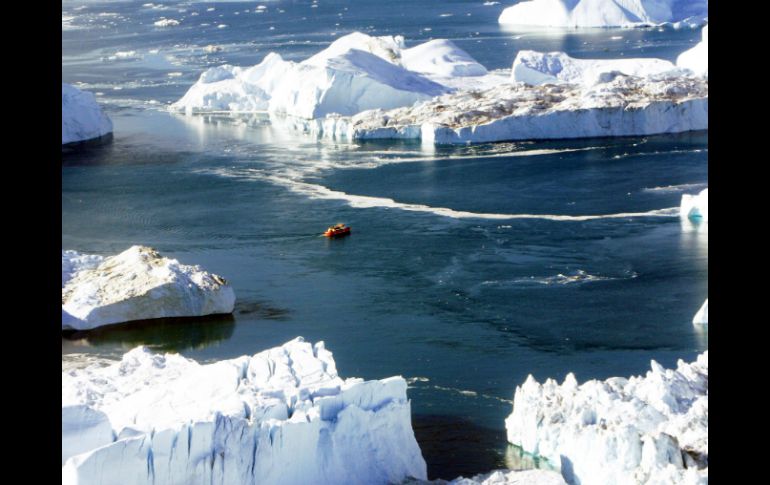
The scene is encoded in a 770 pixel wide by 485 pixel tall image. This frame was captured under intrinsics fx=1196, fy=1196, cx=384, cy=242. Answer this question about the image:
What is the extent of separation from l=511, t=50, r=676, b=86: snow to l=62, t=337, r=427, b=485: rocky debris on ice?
31970 mm

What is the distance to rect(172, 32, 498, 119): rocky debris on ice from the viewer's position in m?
40.8

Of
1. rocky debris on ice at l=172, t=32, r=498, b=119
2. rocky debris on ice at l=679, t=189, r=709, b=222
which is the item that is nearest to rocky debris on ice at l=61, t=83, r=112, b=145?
rocky debris on ice at l=172, t=32, r=498, b=119

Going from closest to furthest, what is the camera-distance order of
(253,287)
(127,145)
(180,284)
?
1. (180,284)
2. (253,287)
3. (127,145)

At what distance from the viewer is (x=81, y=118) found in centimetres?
3969

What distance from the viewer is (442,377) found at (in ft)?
55.0

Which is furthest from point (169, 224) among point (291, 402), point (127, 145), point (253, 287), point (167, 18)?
point (167, 18)

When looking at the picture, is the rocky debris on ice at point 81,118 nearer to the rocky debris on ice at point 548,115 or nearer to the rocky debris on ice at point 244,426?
the rocky debris on ice at point 548,115

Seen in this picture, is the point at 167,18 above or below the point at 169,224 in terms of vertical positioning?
above

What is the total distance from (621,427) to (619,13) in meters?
53.5
